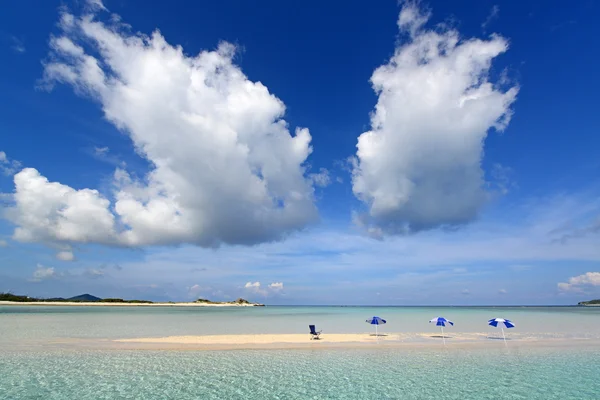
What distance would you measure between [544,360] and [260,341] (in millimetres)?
22578

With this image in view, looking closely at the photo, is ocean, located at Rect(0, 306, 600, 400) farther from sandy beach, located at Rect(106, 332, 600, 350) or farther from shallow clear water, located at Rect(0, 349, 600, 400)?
sandy beach, located at Rect(106, 332, 600, 350)

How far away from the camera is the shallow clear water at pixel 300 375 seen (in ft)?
53.7

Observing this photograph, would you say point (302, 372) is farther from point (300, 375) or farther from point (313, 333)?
point (313, 333)

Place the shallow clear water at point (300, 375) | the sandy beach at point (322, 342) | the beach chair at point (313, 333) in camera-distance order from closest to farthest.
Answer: the shallow clear water at point (300, 375) → the sandy beach at point (322, 342) → the beach chair at point (313, 333)

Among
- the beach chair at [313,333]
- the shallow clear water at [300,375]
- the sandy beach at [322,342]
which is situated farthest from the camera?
the beach chair at [313,333]

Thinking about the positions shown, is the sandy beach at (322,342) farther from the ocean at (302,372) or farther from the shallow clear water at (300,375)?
the shallow clear water at (300,375)

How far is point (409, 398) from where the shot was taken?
15703 millimetres

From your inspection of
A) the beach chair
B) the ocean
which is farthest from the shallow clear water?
the beach chair

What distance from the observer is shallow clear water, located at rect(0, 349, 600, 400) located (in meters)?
16.4

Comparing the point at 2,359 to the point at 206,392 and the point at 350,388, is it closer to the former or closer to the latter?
the point at 206,392

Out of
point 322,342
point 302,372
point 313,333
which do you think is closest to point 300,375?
point 302,372

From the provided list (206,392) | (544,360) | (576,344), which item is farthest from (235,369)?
Answer: (576,344)

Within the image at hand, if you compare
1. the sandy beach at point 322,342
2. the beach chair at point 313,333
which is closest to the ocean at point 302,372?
the sandy beach at point 322,342

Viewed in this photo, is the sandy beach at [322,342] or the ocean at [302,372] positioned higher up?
the sandy beach at [322,342]
